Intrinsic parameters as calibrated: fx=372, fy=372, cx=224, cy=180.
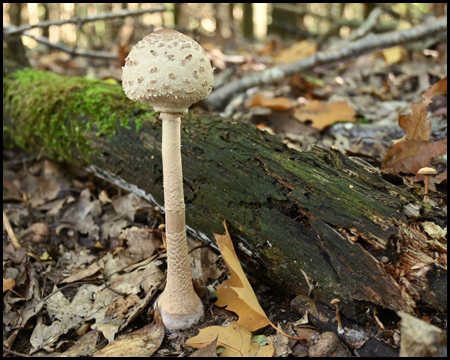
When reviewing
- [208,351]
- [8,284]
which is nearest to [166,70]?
[208,351]

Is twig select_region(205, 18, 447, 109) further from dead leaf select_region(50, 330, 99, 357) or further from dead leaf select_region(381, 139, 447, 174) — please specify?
dead leaf select_region(50, 330, 99, 357)

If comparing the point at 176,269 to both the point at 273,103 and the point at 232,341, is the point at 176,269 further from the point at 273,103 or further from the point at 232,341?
the point at 273,103

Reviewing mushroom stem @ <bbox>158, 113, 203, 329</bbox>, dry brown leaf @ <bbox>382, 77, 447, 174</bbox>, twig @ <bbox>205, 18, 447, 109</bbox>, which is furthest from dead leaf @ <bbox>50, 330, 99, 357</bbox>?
twig @ <bbox>205, 18, 447, 109</bbox>

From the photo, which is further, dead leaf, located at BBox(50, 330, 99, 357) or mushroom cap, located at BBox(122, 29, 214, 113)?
dead leaf, located at BBox(50, 330, 99, 357)

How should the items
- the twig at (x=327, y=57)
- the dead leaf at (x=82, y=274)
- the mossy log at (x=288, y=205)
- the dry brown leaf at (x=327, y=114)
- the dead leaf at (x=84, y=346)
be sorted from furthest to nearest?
the twig at (x=327, y=57) → the dry brown leaf at (x=327, y=114) → the dead leaf at (x=82, y=274) → the dead leaf at (x=84, y=346) → the mossy log at (x=288, y=205)

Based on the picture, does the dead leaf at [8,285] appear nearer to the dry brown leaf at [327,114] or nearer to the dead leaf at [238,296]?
the dead leaf at [238,296]

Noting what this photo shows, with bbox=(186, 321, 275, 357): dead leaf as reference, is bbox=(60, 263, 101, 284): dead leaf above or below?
below

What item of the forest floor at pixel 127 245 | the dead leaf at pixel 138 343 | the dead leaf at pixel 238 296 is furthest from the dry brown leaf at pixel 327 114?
the dead leaf at pixel 138 343

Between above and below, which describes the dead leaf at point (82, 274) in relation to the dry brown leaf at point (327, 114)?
below
